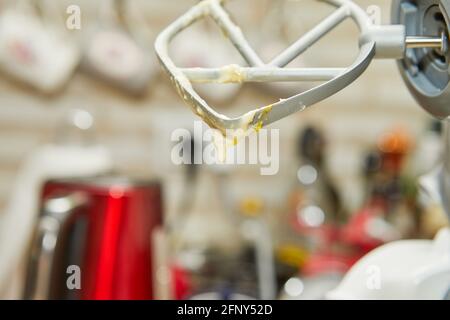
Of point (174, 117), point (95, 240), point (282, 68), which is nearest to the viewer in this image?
point (282, 68)

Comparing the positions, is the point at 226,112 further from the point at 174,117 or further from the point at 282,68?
the point at 282,68

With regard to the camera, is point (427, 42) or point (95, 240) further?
point (95, 240)

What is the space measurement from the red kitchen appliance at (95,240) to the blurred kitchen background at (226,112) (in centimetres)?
37

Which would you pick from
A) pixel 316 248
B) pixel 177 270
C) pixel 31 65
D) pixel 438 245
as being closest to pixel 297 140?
pixel 316 248

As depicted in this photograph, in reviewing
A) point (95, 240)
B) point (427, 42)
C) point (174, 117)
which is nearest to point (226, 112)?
point (174, 117)

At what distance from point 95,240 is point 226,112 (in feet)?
2.12

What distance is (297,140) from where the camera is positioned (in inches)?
52.4

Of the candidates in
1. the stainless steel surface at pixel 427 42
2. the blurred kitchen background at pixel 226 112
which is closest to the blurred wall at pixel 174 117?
the blurred kitchen background at pixel 226 112

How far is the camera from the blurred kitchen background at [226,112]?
4.04 ft

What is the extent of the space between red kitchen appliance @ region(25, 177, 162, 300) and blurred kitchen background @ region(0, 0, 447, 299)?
37cm

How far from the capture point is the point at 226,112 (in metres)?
1.35
